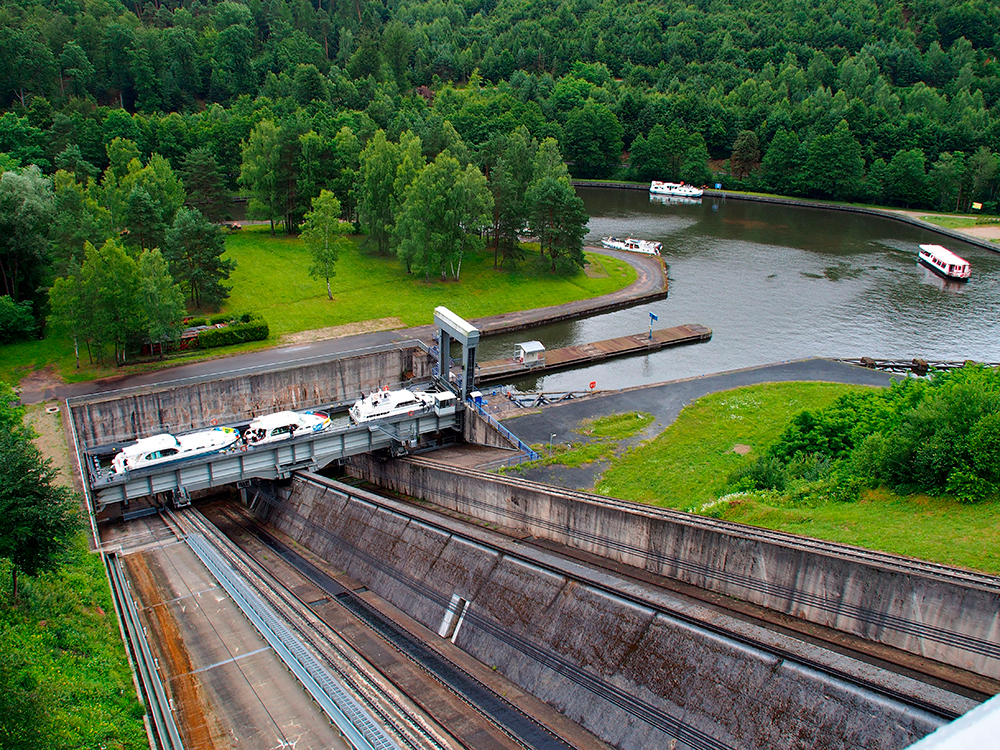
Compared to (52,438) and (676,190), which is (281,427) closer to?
(52,438)

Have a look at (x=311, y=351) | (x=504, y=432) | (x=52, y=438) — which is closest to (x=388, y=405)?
(x=504, y=432)

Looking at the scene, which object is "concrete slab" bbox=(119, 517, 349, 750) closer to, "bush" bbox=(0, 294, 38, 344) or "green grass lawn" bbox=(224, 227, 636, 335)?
"bush" bbox=(0, 294, 38, 344)

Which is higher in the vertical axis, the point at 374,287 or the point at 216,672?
the point at 374,287

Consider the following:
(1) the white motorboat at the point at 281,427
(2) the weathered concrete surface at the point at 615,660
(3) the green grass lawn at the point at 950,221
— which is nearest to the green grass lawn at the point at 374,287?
(1) the white motorboat at the point at 281,427

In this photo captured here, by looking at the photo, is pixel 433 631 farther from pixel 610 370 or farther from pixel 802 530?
pixel 610 370

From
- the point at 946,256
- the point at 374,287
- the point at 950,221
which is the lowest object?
the point at 374,287

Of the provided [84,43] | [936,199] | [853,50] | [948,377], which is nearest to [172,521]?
[948,377]

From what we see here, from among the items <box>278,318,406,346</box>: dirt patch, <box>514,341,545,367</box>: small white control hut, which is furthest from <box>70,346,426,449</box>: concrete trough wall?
<box>514,341,545,367</box>: small white control hut
